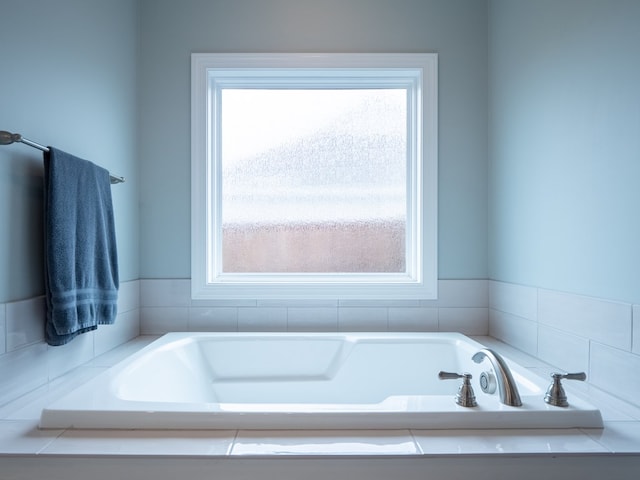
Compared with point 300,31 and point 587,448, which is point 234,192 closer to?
point 300,31

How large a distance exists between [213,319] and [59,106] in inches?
45.6

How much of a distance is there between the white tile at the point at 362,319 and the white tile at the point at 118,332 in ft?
3.49

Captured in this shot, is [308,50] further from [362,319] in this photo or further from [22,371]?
[22,371]

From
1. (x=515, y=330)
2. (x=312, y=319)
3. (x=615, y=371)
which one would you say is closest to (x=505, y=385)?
(x=615, y=371)

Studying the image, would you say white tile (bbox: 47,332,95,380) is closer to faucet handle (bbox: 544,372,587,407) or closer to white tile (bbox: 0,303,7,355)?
white tile (bbox: 0,303,7,355)

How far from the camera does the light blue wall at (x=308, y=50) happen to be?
1.92m

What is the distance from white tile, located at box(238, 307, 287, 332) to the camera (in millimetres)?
1946

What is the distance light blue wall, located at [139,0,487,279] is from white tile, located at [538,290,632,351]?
0.49 m

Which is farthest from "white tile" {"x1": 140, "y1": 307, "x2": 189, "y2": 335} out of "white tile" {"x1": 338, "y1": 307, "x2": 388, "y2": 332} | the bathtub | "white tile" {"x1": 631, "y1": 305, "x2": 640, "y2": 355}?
"white tile" {"x1": 631, "y1": 305, "x2": 640, "y2": 355}

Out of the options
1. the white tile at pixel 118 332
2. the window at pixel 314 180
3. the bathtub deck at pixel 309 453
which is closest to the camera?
the bathtub deck at pixel 309 453

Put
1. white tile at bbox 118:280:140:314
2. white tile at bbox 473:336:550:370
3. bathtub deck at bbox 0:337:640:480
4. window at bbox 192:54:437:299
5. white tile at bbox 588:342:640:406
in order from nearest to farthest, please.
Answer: bathtub deck at bbox 0:337:640:480
white tile at bbox 588:342:640:406
white tile at bbox 473:336:550:370
white tile at bbox 118:280:140:314
window at bbox 192:54:437:299

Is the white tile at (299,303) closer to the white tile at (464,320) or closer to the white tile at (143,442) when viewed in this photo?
the white tile at (464,320)

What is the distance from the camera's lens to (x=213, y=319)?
6.41ft

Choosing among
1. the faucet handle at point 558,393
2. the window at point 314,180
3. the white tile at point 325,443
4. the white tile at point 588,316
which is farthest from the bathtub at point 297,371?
the window at point 314,180
